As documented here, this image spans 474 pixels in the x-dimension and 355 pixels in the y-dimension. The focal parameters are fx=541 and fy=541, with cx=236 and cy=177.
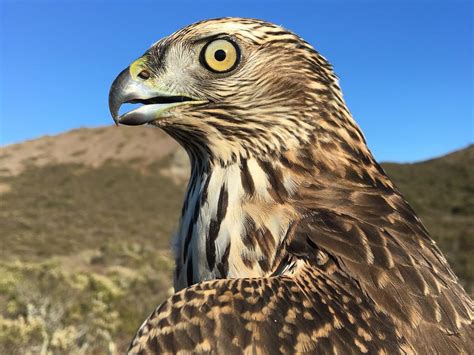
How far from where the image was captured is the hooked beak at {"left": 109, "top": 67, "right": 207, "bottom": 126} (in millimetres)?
3104

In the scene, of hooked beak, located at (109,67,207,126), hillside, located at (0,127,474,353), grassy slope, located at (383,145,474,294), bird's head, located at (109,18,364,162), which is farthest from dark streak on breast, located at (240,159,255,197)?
grassy slope, located at (383,145,474,294)

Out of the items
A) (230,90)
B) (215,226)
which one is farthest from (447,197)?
(215,226)

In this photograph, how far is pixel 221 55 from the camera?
10.3 feet

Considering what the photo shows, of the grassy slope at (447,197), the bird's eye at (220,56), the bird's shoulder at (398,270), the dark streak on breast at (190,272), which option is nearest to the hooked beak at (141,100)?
the bird's eye at (220,56)

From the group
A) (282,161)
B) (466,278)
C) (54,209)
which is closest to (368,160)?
(282,161)

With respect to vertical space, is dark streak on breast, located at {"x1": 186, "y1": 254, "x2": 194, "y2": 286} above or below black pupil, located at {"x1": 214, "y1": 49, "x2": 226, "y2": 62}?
below

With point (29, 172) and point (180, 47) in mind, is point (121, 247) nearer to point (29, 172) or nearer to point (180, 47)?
point (180, 47)

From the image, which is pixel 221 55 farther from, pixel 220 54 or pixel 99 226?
pixel 99 226

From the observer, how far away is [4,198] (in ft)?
134

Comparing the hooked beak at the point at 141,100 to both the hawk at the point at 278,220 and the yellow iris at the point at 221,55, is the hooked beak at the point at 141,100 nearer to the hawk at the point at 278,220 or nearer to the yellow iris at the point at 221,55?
the hawk at the point at 278,220

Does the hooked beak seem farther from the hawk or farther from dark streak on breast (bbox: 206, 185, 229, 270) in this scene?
dark streak on breast (bbox: 206, 185, 229, 270)

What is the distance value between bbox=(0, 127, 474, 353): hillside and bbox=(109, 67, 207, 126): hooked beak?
1.19m

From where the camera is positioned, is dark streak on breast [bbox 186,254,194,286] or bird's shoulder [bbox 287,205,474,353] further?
dark streak on breast [bbox 186,254,194,286]

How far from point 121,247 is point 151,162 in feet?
98.8
